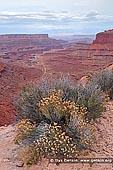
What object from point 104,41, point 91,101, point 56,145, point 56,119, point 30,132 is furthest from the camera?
point 104,41

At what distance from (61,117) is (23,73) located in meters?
25.3

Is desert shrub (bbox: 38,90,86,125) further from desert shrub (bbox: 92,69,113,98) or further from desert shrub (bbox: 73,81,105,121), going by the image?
desert shrub (bbox: 92,69,113,98)

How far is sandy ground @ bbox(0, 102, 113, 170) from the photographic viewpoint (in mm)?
4914

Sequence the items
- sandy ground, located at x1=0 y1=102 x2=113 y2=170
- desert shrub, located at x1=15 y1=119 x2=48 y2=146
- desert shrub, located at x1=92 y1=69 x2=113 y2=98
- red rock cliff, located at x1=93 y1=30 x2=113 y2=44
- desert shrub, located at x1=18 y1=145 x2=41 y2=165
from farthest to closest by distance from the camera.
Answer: red rock cliff, located at x1=93 y1=30 x2=113 y2=44
desert shrub, located at x1=92 y1=69 x2=113 y2=98
desert shrub, located at x1=15 y1=119 x2=48 y2=146
desert shrub, located at x1=18 y1=145 x2=41 y2=165
sandy ground, located at x1=0 y1=102 x2=113 y2=170

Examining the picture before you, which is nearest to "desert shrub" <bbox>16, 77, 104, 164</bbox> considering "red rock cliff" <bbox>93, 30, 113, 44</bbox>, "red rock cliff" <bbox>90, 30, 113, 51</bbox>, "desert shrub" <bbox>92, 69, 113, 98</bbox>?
"desert shrub" <bbox>92, 69, 113, 98</bbox>

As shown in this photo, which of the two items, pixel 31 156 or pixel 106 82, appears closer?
pixel 31 156

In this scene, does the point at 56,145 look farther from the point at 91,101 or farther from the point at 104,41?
the point at 104,41

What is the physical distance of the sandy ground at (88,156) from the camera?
16.1 feet

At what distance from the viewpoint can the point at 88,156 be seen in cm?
510

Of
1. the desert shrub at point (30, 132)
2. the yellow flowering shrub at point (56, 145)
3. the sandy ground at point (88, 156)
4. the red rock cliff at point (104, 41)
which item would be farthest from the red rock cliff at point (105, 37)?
the yellow flowering shrub at point (56, 145)

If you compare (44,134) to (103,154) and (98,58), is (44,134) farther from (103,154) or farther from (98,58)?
(98,58)

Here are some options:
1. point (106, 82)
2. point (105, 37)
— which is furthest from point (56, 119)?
point (105, 37)

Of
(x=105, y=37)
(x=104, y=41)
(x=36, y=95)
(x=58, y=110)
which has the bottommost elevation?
(x=58, y=110)

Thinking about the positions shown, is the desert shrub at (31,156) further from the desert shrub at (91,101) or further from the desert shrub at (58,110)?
the desert shrub at (91,101)
